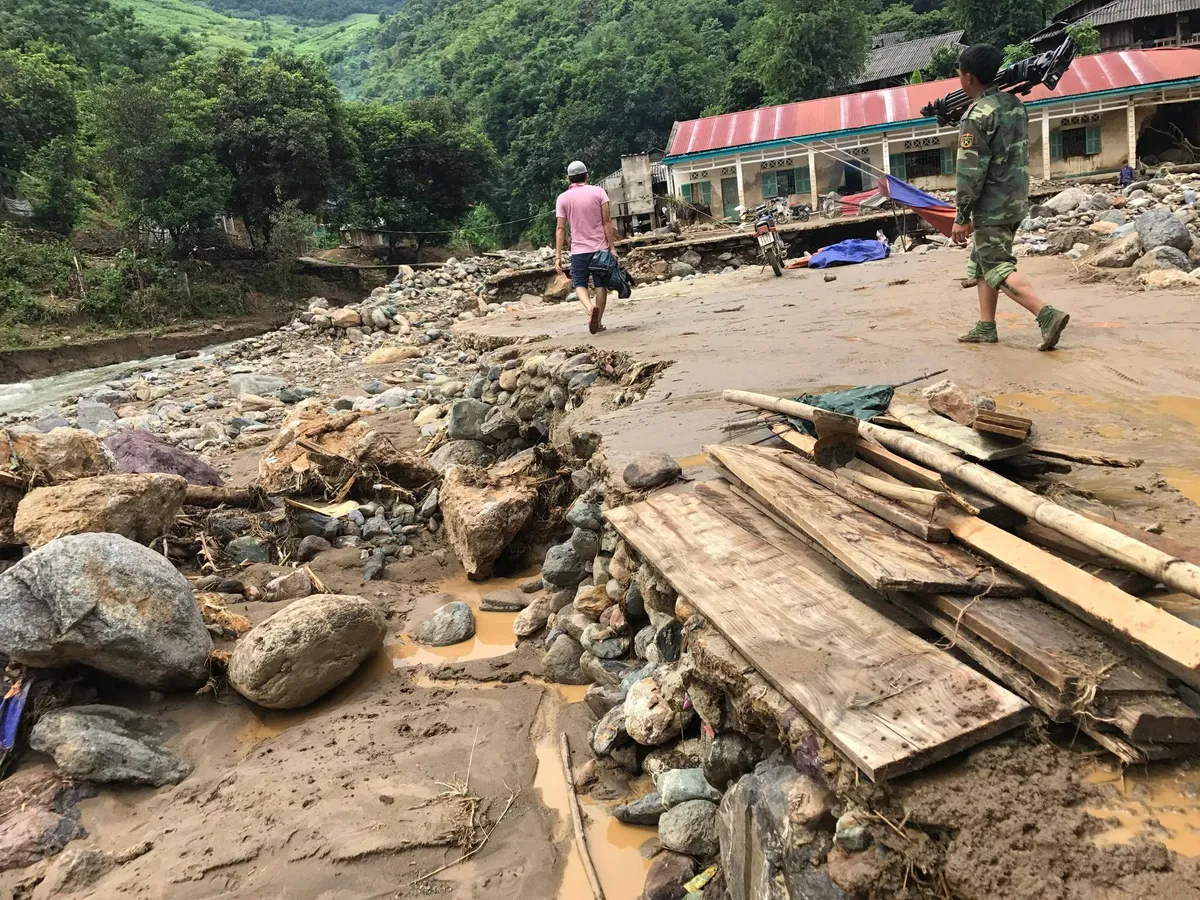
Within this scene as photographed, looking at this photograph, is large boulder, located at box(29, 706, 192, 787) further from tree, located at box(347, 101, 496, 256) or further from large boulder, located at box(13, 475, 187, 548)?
tree, located at box(347, 101, 496, 256)

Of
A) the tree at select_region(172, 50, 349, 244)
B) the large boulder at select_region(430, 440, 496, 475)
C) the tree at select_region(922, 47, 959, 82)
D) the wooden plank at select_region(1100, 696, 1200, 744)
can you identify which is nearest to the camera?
the wooden plank at select_region(1100, 696, 1200, 744)

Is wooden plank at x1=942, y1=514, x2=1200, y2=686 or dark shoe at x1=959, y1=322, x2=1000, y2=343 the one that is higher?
wooden plank at x1=942, y1=514, x2=1200, y2=686

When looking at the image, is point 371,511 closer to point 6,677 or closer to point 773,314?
point 6,677

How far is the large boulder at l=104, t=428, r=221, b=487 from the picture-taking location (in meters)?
6.21

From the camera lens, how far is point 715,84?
1535 inches

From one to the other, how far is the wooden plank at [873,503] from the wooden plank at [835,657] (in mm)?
268

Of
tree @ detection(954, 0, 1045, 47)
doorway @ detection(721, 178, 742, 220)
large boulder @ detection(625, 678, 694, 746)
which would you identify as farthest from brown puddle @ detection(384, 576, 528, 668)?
tree @ detection(954, 0, 1045, 47)

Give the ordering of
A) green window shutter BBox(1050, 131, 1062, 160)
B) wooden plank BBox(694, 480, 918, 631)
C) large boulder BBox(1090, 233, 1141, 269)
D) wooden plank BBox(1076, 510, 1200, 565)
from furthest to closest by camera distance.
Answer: green window shutter BBox(1050, 131, 1062, 160), large boulder BBox(1090, 233, 1141, 269), wooden plank BBox(694, 480, 918, 631), wooden plank BBox(1076, 510, 1200, 565)

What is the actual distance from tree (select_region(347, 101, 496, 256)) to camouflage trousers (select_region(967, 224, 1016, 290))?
27.9m

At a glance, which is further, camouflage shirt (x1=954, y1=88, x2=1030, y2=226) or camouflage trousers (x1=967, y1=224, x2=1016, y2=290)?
camouflage trousers (x1=967, y1=224, x2=1016, y2=290)

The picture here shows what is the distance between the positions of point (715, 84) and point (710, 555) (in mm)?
40941

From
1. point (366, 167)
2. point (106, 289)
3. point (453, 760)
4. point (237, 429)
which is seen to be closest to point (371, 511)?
point (453, 760)

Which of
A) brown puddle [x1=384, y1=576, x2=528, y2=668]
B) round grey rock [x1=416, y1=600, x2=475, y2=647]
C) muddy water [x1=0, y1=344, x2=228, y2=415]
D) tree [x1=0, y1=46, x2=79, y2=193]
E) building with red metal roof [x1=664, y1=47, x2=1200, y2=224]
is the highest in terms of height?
tree [x1=0, y1=46, x2=79, y2=193]

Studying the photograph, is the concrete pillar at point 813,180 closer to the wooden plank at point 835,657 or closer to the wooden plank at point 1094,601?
the wooden plank at point 835,657
